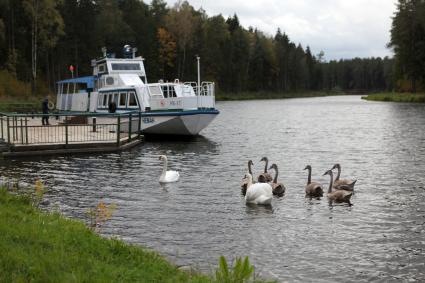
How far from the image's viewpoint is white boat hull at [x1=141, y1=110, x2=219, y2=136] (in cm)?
3262

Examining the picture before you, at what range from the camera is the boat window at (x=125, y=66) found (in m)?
38.5

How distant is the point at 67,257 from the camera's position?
25.8 ft

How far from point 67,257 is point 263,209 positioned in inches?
308

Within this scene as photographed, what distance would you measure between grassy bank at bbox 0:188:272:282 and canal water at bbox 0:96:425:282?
1793mm

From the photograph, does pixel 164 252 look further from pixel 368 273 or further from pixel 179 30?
pixel 179 30

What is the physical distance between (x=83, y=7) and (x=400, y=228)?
79.0 m

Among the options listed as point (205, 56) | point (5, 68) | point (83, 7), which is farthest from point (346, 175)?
point (205, 56)

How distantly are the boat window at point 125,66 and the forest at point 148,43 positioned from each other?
3025 cm

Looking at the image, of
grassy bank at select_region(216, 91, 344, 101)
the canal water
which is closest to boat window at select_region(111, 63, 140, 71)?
the canal water

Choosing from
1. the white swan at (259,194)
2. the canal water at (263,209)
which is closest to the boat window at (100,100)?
the canal water at (263,209)

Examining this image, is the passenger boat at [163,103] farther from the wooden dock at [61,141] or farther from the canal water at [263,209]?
the canal water at [263,209]

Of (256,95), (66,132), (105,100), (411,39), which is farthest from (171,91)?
(256,95)

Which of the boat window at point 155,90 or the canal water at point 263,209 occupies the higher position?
the boat window at point 155,90

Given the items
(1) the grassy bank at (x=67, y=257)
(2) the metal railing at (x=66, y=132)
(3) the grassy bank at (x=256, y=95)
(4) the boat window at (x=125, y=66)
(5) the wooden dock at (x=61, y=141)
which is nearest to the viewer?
(1) the grassy bank at (x=67, y=257)
